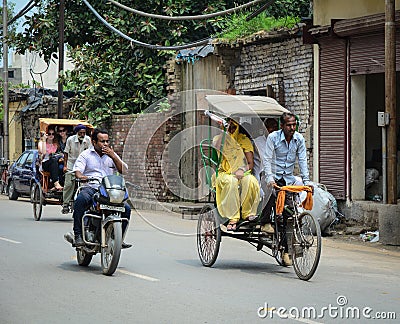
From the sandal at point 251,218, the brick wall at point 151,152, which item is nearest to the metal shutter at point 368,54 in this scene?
the sandal at point 251,218

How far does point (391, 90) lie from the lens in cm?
1561

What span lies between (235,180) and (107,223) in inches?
73.7

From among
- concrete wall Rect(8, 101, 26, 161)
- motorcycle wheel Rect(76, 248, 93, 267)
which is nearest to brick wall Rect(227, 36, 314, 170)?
motorcycle wheel Rect(76, 248, 93, 267)

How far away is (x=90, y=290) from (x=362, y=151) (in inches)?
400

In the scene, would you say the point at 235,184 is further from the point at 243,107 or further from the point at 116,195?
the point at 116,195

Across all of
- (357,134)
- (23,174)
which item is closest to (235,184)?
(357,134)

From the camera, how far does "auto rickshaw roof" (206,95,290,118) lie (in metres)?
12.8

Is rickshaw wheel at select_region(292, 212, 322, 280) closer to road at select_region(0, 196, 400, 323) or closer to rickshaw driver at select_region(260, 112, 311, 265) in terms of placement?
road at select_region(0, 196, 400, 323)

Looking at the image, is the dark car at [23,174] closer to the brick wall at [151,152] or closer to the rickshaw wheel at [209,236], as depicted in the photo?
the brick wall at [151,152]

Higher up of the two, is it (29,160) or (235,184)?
(29,160)

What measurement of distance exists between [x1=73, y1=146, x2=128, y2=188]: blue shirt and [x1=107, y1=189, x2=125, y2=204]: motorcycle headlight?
2.68 feet

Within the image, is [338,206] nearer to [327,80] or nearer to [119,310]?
[327,80]

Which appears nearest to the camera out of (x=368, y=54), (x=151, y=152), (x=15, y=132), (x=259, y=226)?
(x=259, y=226)

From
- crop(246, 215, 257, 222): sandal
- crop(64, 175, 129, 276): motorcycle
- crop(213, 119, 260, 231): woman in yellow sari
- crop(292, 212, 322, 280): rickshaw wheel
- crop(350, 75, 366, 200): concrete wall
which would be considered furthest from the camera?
crop(350, 75, 366, 200): concrete wall
